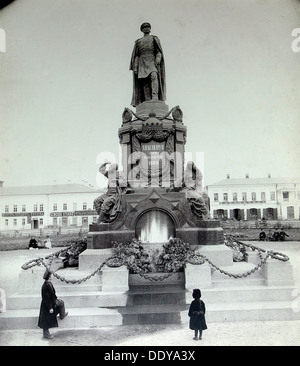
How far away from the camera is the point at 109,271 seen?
9016 mm

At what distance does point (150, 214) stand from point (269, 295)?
4.10 m

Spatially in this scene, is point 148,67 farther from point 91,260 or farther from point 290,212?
point 290,212

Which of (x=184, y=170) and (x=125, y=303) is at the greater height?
(x=184, y=170)

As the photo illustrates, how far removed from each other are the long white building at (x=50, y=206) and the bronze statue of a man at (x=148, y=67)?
35823mm

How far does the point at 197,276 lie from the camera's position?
9.01 meters

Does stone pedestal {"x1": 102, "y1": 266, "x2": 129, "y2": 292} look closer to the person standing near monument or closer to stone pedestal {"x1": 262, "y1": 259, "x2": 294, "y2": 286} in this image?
the person standing near monument

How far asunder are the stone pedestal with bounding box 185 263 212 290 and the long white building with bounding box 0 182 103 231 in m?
41.0

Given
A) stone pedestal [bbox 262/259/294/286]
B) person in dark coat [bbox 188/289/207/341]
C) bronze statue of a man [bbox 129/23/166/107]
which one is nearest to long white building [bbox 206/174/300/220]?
bronze statue of a man [bbox 129/23/166/107]

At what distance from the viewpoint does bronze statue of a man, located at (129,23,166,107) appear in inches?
553

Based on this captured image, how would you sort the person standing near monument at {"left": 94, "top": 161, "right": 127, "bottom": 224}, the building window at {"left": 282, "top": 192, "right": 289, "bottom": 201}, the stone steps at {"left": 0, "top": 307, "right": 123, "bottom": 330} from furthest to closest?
the building window at {"left": 282, "top": 192, "right": 289, "bottom": 201} < the person standing near monument at {"left": 94, "top": 161, "right": 127, "bottom": 224} < the stone steps at {"left": 0, "top": 307, "right": 123, "bottom": 330}
